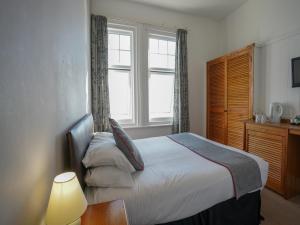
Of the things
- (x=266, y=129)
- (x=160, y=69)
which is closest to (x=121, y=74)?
(x=160, y=69)

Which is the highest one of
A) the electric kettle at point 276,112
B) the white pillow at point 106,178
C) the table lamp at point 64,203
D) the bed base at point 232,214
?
the electric kettle at point 276,112

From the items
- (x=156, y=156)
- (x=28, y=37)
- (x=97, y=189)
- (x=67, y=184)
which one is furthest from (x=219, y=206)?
(x=28, y=37)

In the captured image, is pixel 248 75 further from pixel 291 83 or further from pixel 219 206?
pixel 219 206

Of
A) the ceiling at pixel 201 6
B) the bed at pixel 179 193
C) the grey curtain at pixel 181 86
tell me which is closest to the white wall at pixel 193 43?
the ceiling at pixel 201 6

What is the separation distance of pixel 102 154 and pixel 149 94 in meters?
2.30

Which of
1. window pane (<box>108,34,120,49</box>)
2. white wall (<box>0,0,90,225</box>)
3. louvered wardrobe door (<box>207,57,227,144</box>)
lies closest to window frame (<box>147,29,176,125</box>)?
window pane (<box>108,34,120,49</box>)

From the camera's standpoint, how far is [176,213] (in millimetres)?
1235

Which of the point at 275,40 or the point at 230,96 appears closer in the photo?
the point at 275,40

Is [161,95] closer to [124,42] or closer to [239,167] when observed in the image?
[124,42]

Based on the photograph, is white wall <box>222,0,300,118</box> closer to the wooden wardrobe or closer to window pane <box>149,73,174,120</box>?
the wooden wardrobe

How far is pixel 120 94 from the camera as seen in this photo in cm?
329

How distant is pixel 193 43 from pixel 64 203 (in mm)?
3736

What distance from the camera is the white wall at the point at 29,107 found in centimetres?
51

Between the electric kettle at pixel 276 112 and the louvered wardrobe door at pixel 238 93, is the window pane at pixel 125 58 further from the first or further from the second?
the electric kettle at pixel 276 112
